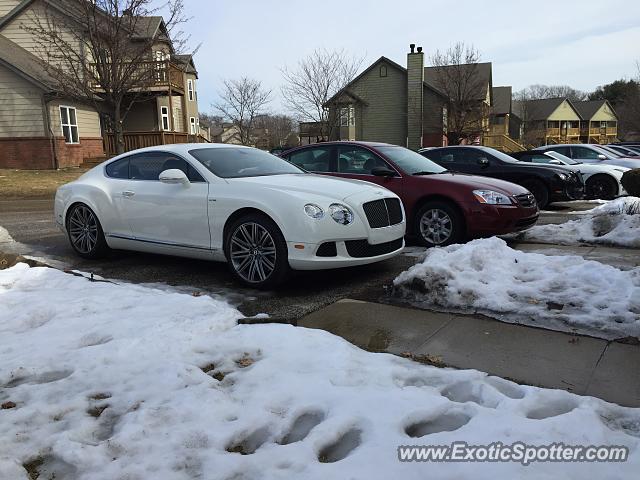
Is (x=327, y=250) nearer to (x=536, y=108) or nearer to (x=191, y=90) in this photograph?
(x=191, y=90)

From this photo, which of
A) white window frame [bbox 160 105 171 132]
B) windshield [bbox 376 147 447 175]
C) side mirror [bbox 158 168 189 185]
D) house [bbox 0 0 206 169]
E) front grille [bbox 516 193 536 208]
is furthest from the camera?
white window frame [bbox 160 105 171 132]

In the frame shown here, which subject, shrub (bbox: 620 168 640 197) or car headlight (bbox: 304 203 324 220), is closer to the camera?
car headlight (bbox: 304 203 324 220)

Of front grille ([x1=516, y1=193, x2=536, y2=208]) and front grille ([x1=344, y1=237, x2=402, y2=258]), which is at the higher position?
front grille ([x1=516, y1=193, x2=536, y2=208])

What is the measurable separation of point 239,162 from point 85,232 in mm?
2427

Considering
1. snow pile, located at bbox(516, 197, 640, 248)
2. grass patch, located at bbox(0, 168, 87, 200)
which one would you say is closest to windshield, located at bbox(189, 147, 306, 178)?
snow pile, located at bbox(516, 197, 640, 248)

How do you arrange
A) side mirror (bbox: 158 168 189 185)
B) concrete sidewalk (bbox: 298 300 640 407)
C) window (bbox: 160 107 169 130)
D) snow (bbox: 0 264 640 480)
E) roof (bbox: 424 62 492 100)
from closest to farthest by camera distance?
1. snow (bbox: 0 264 640 480)
2. concrete sidewalk (bbox: 298 300 640 407)
3. side mirror (bbox: 158 168 189 185)
4. window (bbox: 160 107 169 130)
5. roof (bbox: 424 62 492 100)

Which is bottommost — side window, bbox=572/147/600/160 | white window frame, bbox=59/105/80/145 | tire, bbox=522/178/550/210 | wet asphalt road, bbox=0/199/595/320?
wet asphalt road, bbox=0/199/595/320

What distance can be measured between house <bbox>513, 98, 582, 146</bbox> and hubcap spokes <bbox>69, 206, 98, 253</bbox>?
6531cm

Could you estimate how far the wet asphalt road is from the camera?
15.9ft

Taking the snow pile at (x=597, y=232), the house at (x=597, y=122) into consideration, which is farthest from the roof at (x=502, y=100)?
the snow pile at (x=597, y=232)

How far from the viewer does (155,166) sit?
6.34 metres

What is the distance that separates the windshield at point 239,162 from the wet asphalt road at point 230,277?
47.3 inches

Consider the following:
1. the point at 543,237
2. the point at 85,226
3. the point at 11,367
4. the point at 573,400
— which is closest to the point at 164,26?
the point at 85,226

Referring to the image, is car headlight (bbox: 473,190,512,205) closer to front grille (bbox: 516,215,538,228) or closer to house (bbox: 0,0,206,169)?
front grille (bbox: 516,215,538,228)
